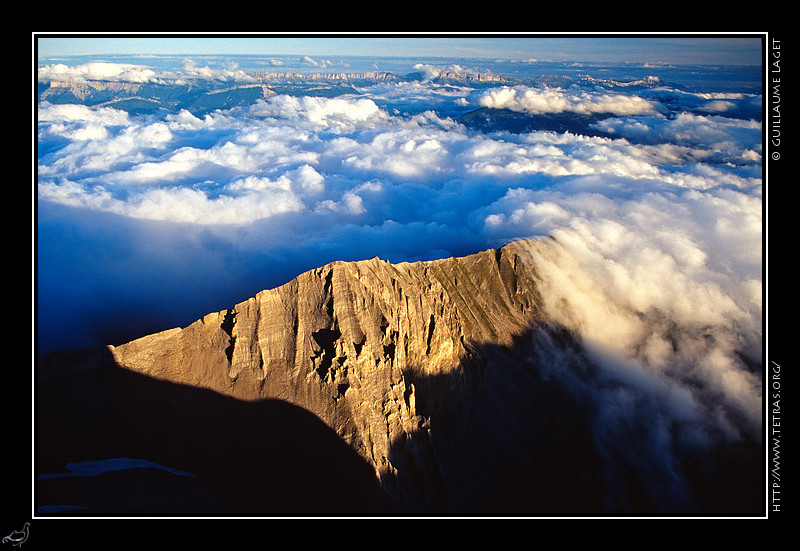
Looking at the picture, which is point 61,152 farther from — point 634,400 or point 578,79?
point 578,79

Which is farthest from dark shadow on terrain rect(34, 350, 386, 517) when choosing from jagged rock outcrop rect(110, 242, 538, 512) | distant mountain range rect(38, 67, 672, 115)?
distant mountain range rect(38, 67, 672, 115)

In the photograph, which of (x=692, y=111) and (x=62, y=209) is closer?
(x=62, y=209)

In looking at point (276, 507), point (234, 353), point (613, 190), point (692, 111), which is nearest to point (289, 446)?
point (276, 507)

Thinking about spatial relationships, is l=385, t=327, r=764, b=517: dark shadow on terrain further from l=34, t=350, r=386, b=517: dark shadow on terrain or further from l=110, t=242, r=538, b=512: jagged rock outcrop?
l=34, t=350, r=386, b=517: dark shadow on terrain

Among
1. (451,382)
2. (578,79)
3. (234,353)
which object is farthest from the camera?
(578,79)

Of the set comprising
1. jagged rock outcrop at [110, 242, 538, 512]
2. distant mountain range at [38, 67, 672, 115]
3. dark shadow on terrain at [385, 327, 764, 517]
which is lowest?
dark shadow on terrain at [385, 327, 764, 517]

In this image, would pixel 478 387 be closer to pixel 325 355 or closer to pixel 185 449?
pixel 325 355

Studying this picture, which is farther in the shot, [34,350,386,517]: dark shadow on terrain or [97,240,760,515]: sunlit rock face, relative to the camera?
[97,240,760,515]: sunlit rock face

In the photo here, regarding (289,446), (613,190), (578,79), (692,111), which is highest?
(578,79)
